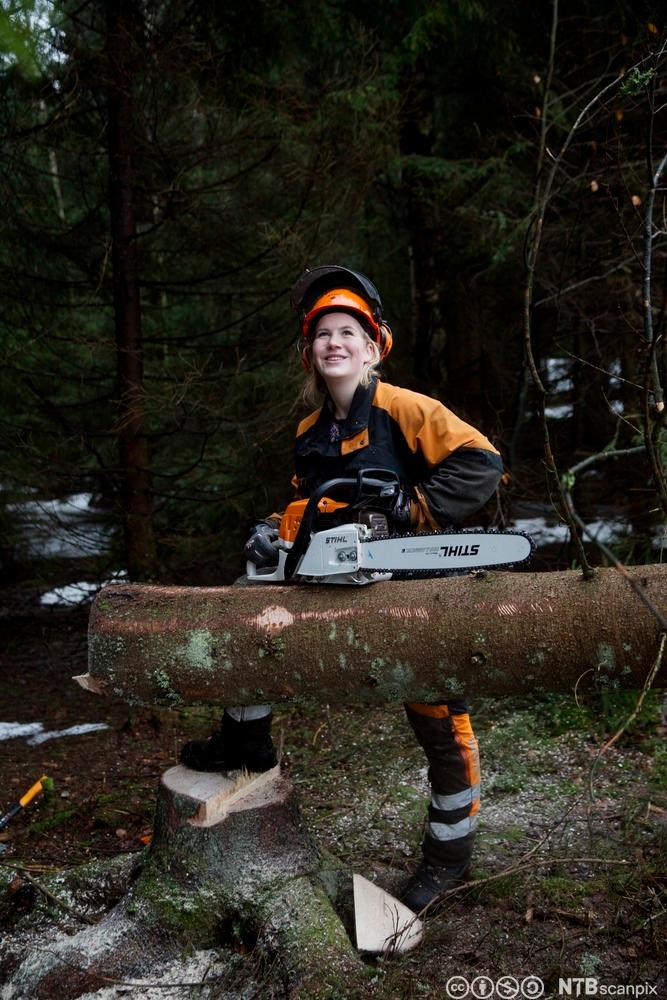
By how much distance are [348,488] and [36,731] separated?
307cm

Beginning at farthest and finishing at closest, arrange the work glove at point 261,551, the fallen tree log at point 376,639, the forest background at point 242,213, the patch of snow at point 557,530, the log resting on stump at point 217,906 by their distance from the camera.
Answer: the patch of snow at point 557,530
the forest background at point 242,213
the work glove at point 261,551
the log resting on stump at point 217,906
the fallen tree log at point 376,639

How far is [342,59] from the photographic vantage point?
6320 millimetres

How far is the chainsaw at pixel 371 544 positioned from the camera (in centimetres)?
250

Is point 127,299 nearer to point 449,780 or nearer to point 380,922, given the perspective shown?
point 449,780

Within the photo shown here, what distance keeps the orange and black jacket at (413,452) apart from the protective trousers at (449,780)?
65 centimetres

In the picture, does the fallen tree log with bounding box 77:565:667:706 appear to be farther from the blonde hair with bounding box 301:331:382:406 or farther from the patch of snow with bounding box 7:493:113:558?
the patch of snow with bounding box 7:493:113:558

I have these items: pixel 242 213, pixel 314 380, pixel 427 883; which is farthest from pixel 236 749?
pixel 242 213

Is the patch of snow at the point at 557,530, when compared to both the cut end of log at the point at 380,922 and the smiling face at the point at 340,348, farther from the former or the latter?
the cut end of log at the point at 380,922

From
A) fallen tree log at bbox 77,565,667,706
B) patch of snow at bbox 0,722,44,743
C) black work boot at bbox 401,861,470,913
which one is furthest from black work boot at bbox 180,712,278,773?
patch of snow at bbox 0,722,44,743

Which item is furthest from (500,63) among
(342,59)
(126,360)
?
(126,360)

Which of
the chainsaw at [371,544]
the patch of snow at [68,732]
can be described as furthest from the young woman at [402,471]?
the patch of snow at [68,732]

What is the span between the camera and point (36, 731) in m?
4.76

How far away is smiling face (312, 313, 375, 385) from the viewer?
9.40 ft

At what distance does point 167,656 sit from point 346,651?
0.58 m
